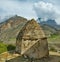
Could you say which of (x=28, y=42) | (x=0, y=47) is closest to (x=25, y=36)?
(x=28, y=42)

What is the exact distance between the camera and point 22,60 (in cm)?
5094

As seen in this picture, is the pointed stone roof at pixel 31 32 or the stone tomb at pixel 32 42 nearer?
the stone tomb at pixel 32 42

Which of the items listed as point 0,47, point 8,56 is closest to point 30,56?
point 8,56

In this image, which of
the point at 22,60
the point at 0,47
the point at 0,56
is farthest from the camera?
the point at 0,47

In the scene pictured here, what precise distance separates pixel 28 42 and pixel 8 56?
17.6ft

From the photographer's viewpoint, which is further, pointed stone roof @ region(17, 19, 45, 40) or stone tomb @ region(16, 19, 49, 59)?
pointed stone roof @ region(17, 19, 45, 40)

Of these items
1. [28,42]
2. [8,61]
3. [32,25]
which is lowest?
[8,61]

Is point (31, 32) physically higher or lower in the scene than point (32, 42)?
higher

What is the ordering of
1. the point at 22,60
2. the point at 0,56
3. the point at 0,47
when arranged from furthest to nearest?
the point at 0,47 → the point at 0,56 → the point at 22,60

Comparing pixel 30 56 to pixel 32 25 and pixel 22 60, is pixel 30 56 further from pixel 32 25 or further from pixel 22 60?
pixel 32 25

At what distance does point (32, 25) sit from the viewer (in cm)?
5384

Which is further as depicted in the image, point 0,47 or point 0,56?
point 0,47

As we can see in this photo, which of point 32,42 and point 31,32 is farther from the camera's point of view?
point 31,32

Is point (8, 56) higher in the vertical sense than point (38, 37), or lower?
lower
